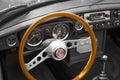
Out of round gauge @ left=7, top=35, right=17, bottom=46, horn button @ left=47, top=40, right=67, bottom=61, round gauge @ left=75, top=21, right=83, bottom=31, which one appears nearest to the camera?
horn button @ left=47, top=40, right=67, bottom=61

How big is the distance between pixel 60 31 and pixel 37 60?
0.29 meters

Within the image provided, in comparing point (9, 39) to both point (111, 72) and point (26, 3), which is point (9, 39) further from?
point (111, 72)

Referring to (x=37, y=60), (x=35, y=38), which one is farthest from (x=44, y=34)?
(x=37, y=60)

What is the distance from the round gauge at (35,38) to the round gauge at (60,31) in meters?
0.10

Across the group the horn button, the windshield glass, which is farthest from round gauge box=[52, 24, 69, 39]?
the windshield glass

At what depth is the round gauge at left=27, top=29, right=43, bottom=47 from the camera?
70.4 inches

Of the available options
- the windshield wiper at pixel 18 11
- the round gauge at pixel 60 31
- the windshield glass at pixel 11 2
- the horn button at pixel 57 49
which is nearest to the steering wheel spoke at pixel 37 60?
the horn button at pixel 57 49

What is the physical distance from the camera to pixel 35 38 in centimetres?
180

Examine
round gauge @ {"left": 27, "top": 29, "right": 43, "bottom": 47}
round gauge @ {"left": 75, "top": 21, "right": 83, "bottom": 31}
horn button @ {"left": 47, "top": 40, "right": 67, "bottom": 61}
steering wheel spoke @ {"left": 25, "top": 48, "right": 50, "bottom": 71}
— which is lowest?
steering wheel spoke @ {"left": 25, "top": 48, "right": 50, "bottom": 71}

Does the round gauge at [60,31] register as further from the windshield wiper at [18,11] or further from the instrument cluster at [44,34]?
the windshield wiper at [18,11]

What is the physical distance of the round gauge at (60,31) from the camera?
71.5 inches

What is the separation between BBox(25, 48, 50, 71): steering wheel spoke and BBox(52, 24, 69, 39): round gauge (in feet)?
0.59

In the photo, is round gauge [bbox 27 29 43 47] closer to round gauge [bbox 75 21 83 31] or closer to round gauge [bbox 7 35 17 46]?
round gauge [bbox 7 35 17 46]

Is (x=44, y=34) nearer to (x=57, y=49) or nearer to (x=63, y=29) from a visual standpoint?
(x=63, y=29)
